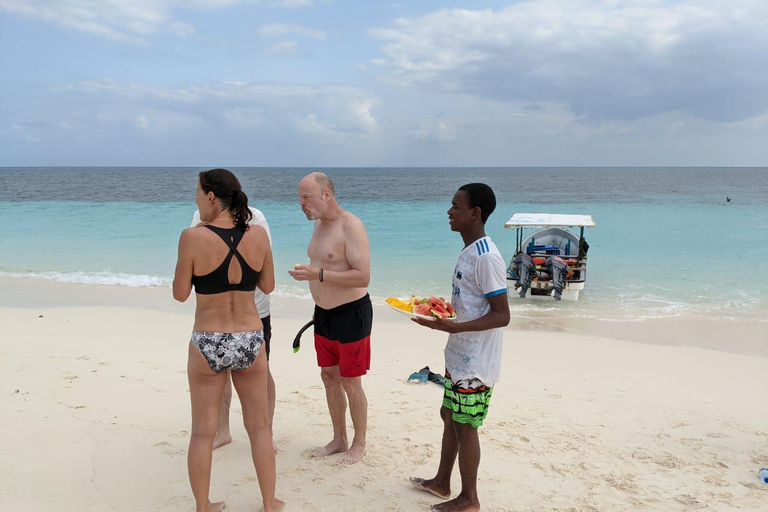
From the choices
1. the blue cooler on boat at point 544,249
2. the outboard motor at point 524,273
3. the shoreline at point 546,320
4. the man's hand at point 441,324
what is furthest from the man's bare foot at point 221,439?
the blue cooler on boat at point 544,249

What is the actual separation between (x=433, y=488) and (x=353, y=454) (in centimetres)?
75

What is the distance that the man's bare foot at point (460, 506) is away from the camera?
143 inches

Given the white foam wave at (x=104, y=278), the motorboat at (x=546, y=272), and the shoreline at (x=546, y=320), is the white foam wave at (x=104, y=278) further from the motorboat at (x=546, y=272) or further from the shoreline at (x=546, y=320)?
the motorboat at (x=546, y=272)

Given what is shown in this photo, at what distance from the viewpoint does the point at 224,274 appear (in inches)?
121

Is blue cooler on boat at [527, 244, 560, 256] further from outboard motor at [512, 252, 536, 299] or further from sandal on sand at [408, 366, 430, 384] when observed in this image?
sandal on sand at [408, 366, 430, 384]

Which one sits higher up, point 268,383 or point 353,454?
point 268,383

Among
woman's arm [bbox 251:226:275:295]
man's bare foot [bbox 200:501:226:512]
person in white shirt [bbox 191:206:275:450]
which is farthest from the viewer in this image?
person in white shirt [bbox 191:206:275:450]

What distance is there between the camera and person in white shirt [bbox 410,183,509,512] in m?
3.32

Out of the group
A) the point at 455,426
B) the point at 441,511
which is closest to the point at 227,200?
the point at 455,426

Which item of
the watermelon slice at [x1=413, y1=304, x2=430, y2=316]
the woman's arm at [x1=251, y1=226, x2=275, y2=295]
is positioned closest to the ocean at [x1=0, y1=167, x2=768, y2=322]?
the watermelon slice at [x1=413, y1=304, x2=430, y2=316]

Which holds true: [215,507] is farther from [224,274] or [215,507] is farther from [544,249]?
[544,249]

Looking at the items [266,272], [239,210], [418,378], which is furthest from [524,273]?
[239,210]

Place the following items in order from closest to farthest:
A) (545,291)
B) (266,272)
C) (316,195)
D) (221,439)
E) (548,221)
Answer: (266,272) < (316,195) < (221,439) < (545,291) < (548,221)

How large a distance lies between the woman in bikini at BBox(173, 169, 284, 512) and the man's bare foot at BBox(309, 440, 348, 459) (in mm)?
1195
